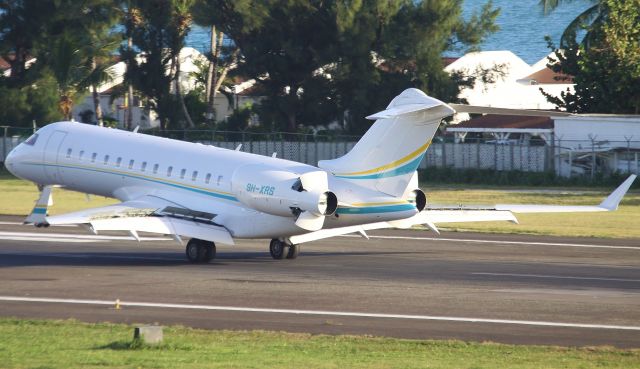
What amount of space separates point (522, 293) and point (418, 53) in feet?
159

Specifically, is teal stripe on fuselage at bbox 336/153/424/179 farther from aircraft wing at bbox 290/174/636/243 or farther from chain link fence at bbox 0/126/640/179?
chain link fence at bbox 0/126/640/179

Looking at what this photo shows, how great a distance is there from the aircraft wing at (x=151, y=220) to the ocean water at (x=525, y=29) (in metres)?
76.4

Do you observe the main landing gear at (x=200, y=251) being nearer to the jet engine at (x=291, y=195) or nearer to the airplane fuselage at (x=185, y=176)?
the airplane fuselage at (x=185, y=176)

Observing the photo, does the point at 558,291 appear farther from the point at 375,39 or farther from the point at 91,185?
the point at 375,39

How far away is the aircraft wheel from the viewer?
29.0m

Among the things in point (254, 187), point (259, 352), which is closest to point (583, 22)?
point (254, 187)

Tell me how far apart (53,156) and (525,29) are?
89.3 m

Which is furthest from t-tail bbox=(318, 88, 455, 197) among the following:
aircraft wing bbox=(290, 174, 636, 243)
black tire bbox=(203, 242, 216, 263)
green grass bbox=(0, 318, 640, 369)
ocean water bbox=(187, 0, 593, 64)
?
ocean water bbox=(187, 0, 593, 64)

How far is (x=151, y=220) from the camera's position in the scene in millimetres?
27391

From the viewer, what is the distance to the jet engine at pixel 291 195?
25656 millimetres

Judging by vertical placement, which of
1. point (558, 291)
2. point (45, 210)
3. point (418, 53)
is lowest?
point (558, 291)

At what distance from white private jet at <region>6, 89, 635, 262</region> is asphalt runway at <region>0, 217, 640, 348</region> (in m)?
1.00

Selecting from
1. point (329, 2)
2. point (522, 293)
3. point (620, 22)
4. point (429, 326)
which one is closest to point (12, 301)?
point (429, 326)

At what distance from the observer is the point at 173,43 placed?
75750 mm
